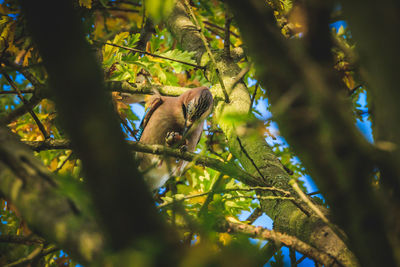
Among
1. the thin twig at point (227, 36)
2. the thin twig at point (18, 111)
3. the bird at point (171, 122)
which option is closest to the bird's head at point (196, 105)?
the bird at point (171, 122)

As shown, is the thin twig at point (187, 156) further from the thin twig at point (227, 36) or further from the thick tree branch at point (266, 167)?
the thin twig at point (227, 36)

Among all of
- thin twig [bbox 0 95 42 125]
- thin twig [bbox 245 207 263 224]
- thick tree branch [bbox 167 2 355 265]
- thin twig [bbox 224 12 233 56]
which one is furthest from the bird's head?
thin twig [bbox 0 95 42 125]

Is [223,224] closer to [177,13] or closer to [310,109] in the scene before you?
[310,109]

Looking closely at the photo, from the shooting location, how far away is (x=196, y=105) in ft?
12.4

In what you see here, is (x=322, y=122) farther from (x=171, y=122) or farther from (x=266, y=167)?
(x=171, y=122)

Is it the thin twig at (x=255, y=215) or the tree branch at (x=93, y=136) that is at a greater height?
the thin twig at (x=255, y=215)

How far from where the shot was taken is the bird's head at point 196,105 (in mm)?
3773

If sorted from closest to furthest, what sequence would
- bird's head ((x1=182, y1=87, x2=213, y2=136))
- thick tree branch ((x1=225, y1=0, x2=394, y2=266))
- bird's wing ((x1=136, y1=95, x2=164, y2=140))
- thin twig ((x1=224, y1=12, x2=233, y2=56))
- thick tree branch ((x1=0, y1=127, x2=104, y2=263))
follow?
thick tree branch ((x1=225, y1=0, x2=394, y2=266)) < thick tree branch ((x1=0, y1=127, x2=104, y2=263)) < thin twig ((x1=224, y1=12, x2=233, y2=56)) < bird's head ((x1=182, y1=87, x2=213, y2=136)) < bird's wing ((x1=136, y1=95, x2=164, y2=140))

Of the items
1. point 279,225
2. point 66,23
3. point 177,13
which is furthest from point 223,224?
point 177,13

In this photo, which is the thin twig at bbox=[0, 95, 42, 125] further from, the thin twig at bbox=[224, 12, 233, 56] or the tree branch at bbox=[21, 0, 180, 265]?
the tree branch at bbox=[21, 0, 180, 265]

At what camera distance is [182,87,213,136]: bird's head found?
3773 mm

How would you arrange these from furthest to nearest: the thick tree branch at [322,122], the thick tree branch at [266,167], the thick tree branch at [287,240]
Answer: the thick tree branch at [266,167] → the thick tree branch at [287,240] → the thick tree branch at [322,122]

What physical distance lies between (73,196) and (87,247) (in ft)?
0.77

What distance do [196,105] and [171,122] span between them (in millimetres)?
537
